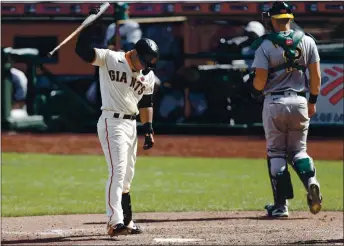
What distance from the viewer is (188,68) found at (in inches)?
705

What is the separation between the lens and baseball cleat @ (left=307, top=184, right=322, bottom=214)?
809cm

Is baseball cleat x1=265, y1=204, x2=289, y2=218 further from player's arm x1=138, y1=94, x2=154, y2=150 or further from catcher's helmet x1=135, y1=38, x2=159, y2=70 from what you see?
catcher's helmet x1=135, y1=38, x2=159, y2=70

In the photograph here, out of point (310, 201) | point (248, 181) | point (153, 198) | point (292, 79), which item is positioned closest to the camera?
→ point (310, 201)

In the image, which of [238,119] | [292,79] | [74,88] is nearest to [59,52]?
[74,88]

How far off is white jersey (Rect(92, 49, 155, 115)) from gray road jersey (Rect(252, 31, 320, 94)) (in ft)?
4.13

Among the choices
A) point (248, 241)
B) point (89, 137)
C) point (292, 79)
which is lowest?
point (89, 137)

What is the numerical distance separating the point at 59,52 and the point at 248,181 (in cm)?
1030

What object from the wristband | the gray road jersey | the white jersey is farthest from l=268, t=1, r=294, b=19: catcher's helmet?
the white jersey

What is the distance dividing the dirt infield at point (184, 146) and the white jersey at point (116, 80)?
8279 mm

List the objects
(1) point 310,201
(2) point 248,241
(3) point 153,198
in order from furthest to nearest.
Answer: (3) point 153,198
(1) point 310,201
(2) point 248,241

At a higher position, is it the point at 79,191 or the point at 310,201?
the point at 310,201

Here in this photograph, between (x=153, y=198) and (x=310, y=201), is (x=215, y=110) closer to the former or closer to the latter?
(x=153, y=198)

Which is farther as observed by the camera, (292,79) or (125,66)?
(292,79)

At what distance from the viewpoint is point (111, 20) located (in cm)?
1872
